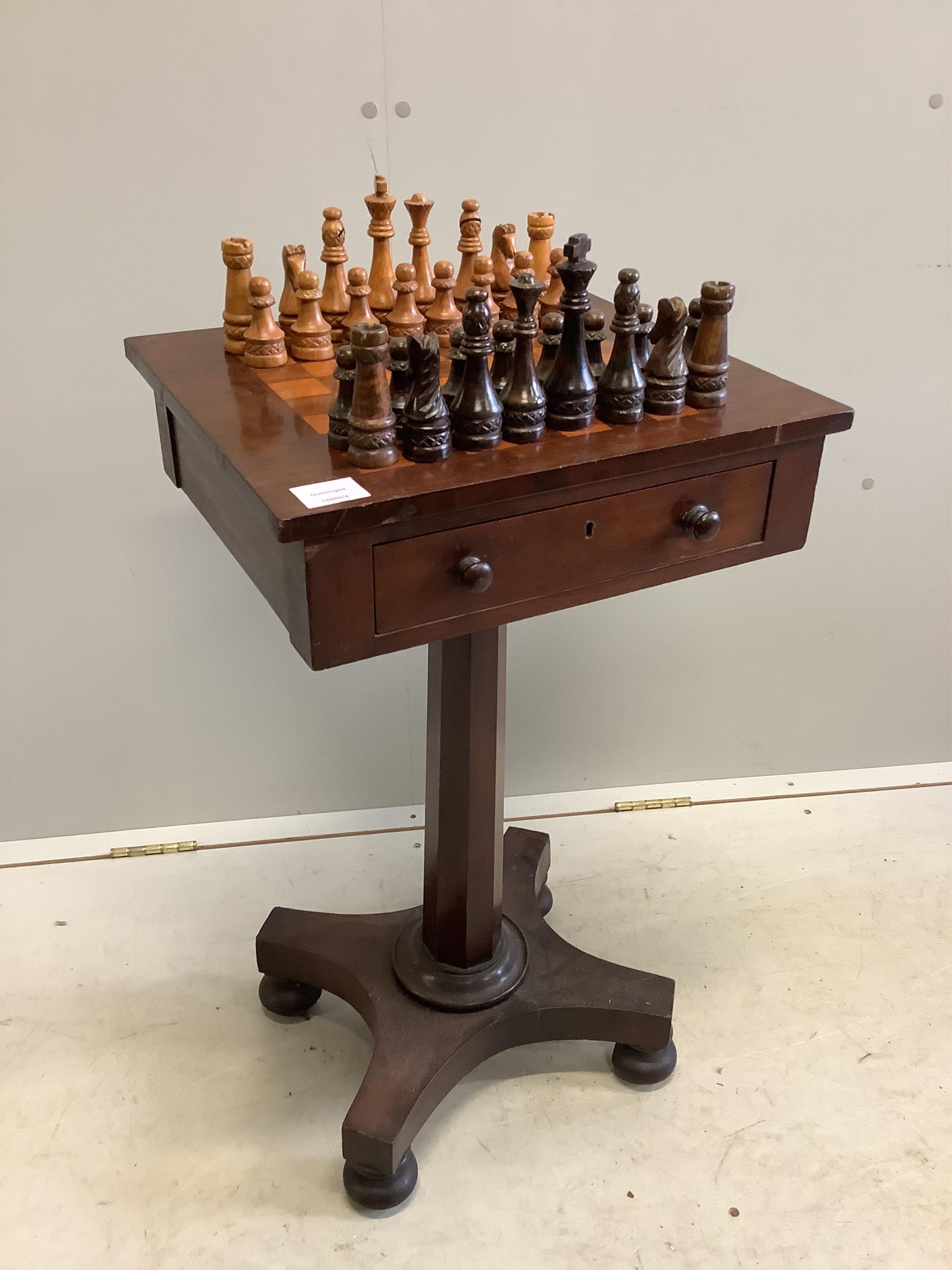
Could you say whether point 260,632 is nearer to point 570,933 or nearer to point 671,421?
point 570,933

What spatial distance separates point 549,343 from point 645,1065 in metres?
1.09

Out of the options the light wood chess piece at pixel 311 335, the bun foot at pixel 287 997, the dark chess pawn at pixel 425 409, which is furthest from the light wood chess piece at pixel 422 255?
the bun foot at pixel 287 997

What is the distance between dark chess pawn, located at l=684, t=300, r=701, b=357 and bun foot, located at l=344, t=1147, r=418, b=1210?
113 centimetres

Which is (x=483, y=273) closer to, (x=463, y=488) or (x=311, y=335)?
(x=311, y=335)

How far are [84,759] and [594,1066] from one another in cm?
112

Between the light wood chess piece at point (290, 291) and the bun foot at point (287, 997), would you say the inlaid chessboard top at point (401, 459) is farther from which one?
the bun foot at point (287, 997)

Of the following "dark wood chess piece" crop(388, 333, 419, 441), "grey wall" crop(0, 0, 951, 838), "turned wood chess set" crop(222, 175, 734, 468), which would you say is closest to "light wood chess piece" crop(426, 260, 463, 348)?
"turned wood chess set" crop(222, 175, 734, 468)

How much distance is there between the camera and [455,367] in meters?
1.27

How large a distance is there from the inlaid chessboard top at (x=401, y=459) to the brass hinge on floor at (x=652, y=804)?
1.15 meters

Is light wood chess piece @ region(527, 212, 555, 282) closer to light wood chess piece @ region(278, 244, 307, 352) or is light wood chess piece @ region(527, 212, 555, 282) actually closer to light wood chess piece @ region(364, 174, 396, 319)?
light wood chess piece @ region(364, 174, 396, 319)

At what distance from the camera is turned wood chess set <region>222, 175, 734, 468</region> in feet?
3.87

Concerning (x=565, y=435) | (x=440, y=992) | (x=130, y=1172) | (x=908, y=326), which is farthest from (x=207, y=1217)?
(x=908, y=326)

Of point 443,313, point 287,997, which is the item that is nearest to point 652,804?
point 287,997

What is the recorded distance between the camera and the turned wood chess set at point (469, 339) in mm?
1179
